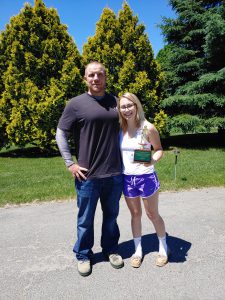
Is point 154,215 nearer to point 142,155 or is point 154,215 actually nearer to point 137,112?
point 142,155

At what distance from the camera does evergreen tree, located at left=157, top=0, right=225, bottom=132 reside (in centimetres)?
1127

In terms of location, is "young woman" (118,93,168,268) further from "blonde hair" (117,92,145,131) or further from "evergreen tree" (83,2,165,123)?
"evergreen tree" (83,2,165,123)

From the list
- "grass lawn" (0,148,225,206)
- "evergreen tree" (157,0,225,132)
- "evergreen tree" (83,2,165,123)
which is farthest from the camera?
"evergreen tree" (83,2,165,123)

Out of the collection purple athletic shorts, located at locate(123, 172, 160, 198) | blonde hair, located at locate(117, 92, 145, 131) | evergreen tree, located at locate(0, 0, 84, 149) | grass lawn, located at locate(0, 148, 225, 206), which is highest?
evergreen tree, located at locate(0, 0, 84, 149)

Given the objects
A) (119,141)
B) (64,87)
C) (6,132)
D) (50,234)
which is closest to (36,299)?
(50,234)

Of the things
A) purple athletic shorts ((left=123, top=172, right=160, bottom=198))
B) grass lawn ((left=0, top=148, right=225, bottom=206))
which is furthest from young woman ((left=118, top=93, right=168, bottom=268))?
grass lawn ((left=0, top=148, right=225, bottom=206))

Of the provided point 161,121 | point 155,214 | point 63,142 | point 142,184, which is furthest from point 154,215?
point 161,121

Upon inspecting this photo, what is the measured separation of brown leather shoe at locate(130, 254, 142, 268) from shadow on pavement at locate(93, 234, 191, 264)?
6.8 inches

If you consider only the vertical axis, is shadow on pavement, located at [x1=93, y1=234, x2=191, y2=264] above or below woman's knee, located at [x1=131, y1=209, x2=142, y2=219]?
below

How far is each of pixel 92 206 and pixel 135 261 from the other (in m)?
0.77

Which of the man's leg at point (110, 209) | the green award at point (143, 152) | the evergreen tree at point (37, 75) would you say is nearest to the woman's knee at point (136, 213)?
the man's leg at point (110, 209)

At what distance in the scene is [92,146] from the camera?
291 cm

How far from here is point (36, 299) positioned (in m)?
2.64

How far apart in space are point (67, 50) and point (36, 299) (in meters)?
10.8
